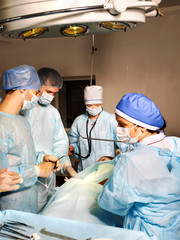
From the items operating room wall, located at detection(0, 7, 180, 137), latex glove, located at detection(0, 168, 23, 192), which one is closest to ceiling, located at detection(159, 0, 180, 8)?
operating room wall, located at detection(0, 7, 180, 137)


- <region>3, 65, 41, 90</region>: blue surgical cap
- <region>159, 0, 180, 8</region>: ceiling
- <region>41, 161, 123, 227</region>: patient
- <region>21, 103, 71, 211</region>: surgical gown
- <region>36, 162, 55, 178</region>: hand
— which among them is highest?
<region>159, 0, 180, 8</region>: ceiling

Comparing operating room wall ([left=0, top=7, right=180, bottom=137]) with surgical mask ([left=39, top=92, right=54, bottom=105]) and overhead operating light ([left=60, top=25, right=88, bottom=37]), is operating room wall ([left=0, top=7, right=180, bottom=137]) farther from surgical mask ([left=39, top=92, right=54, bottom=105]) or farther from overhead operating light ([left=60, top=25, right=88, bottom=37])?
overhead operating light ([left=60, top=25, right=88, bottom=37])

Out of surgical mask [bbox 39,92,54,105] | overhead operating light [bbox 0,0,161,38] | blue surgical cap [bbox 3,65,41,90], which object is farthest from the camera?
surgical mask [bbox 39,92,54,105]

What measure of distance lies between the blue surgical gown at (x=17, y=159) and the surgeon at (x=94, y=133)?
1011 mm

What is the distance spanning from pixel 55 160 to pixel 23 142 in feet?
1.04

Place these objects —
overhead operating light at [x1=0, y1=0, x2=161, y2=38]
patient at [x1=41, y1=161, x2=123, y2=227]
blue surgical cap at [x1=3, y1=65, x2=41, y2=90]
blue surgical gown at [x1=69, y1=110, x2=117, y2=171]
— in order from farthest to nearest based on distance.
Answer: blue surgical gown at [x1=69, y1=110, x2=117, y2=171]
blue surgical cap at [x1=3, y1=65, x2=41, y2=90]
patient at [x1=41, y1=161, x2=123, y2=227]
overhead operating light at [x1=0, y1=0, x2=161, y2=38]

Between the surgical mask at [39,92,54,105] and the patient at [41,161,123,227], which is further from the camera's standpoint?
the surgical mask at [39,92,54,105]

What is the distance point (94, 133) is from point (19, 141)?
4.06 feet

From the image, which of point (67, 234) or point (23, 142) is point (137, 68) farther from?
point (67, 234)

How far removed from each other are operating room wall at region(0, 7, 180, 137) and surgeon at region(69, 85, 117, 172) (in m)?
1.14

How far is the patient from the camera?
1.45 metres

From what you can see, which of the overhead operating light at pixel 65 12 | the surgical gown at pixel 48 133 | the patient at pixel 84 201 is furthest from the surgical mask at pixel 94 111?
the overhead operating light at pixel 65 12

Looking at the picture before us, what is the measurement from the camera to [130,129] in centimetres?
154

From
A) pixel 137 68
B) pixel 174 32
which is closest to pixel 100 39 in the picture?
pixel 137 68
